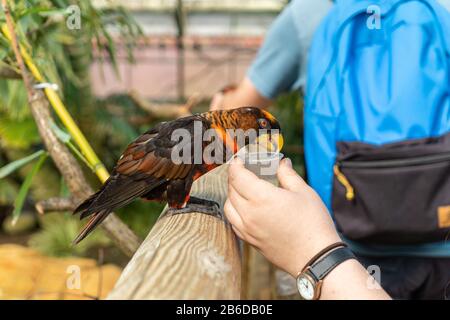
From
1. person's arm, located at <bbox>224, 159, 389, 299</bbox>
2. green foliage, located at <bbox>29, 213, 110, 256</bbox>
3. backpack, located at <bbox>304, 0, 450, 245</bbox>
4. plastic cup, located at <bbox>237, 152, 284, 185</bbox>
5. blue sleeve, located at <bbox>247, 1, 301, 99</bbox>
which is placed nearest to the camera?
person's arm, located at <bbox>224, 159, 389, 299</bbox>

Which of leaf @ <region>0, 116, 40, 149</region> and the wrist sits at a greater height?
the wrist

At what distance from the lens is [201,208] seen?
2.28 feet

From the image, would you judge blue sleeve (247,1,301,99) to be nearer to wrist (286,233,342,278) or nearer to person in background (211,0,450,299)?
person in background (211,0,450,299)

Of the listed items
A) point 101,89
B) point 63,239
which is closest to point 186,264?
point 63,239

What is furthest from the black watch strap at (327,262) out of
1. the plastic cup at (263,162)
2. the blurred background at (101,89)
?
the blurred background at (101,89)

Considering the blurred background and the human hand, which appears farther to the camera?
the blurred background

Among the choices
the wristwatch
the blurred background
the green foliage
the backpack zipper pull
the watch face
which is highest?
the wristwatch

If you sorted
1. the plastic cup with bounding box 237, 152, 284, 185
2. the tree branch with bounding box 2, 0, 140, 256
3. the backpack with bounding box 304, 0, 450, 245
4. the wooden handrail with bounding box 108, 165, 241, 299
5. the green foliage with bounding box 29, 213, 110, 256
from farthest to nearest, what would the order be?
the green foliage with bounding box 29, 213, 110, 256 < the tree branch with bounding box 2, 0, 140, 256 < the backpack with bounding box 304, 0, 450, 245 < the plastic cup with bounding box 237, 152, 284, 185 < the wooden handrail with bounding box 108, 165, 241, 299

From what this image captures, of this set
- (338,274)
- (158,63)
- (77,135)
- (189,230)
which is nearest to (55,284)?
(77,135)

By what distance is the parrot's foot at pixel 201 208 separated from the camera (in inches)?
26.6

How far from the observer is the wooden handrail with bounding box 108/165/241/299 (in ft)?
1.29

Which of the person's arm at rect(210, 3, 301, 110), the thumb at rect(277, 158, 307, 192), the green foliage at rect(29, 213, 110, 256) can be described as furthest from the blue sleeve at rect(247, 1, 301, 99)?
the green foliage at rect(29, 213, 110, 256)

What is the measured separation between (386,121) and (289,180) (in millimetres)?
289

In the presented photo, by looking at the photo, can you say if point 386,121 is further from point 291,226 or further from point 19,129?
point 19,129
